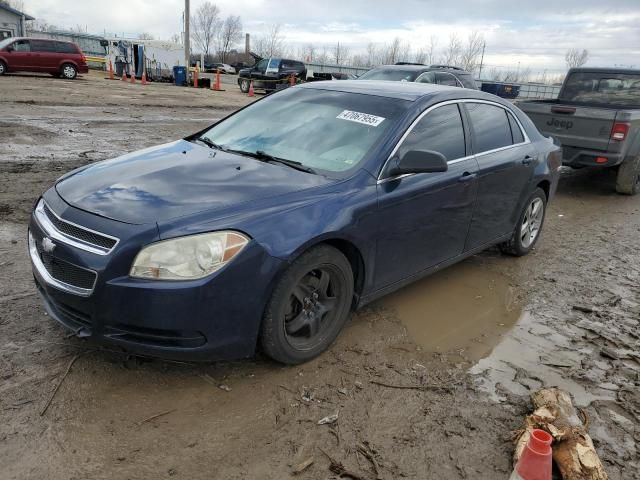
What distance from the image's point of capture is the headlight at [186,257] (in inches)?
105

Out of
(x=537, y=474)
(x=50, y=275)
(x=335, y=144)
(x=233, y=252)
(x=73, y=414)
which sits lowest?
(x=73, y=414)

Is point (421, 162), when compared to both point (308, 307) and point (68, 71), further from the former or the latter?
point (68, 71)

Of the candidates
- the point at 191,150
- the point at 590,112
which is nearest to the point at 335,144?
the point at 191,150

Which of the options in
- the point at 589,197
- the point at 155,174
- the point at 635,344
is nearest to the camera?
the point at 155,174

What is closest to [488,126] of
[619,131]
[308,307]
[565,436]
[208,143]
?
[208,143]

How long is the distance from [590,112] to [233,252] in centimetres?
743

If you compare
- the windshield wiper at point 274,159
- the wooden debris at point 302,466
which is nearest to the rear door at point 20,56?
the windshield wiper at point 274,159

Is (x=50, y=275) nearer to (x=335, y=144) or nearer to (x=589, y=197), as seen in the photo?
(x=335, y=144)

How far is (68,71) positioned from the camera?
2622cm

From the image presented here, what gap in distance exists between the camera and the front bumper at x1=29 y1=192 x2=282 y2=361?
2.66m

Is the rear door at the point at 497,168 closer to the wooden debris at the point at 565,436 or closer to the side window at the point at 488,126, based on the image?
the side window at the point at 488,126

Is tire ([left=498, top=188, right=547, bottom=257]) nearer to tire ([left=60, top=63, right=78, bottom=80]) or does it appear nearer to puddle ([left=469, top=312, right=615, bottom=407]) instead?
puddle ([left=469, top=312, right=615, bottom=407])

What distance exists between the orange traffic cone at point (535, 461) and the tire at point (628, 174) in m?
7.86

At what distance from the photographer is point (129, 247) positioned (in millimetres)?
2650
